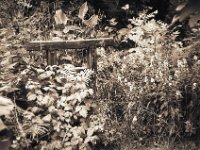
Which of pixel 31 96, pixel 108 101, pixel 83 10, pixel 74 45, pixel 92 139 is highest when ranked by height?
pixel 83 10

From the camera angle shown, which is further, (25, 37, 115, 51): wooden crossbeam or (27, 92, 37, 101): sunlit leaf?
(25, 37, 115, 51): wooden crossbeam

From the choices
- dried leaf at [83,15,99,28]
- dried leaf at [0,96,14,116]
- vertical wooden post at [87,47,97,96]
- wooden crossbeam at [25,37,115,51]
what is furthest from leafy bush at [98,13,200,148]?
dried leaf at [0,96,14,116]

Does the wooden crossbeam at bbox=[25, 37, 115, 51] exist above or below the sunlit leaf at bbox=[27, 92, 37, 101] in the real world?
above

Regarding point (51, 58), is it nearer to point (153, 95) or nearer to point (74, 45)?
point (74, 45)

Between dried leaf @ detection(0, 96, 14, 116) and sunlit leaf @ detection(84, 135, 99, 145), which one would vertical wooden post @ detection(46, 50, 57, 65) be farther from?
dried leaf @ detection(0, 96, 14, 116)

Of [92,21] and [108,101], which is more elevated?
[92,21]

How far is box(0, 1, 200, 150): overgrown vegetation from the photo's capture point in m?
4.33

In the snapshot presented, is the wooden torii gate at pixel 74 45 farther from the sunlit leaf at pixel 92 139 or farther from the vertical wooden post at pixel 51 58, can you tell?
the sunlit leaf at pixel 92 139

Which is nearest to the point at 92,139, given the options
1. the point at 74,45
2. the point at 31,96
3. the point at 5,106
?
the point at 31,96

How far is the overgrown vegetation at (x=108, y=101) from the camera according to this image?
433cm

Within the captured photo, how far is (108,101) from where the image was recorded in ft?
15.3

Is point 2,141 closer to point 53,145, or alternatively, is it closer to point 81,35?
point 53,145

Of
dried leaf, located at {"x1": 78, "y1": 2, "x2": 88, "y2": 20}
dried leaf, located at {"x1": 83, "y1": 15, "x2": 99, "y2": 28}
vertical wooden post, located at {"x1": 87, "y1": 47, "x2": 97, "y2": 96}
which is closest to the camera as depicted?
vertical wooden post, located at {"x1": 87, "y1": 47, "x2": 97, "y2": 96}

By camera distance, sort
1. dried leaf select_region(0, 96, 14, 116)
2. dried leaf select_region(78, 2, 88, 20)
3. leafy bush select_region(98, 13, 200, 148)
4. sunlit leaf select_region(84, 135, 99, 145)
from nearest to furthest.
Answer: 1. dried leaf select_region(0, 96, 14, 116)
2. sunlit leaf select_region(84, 135, 99, 145)
3. leafy bush select_region(98, 13, 200, 148)
4. dried leaf select_region(78, 2, 88, 20)
